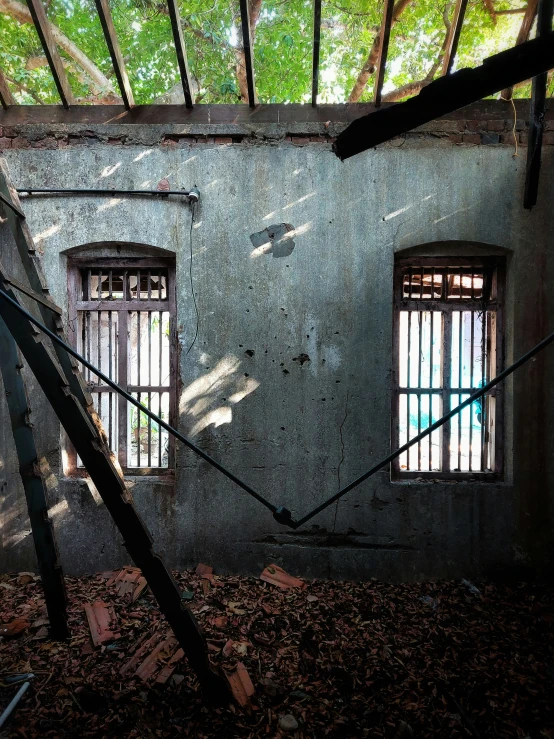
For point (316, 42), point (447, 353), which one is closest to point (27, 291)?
point (316, 42)

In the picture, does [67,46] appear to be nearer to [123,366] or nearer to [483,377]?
[123,366]

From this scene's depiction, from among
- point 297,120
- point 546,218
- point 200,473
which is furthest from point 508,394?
point 297,120

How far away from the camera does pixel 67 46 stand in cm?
686

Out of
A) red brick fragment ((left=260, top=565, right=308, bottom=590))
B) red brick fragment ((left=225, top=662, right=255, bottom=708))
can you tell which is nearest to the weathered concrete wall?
red brick fragment ((left=260, top=565, right=308, bottom=590))

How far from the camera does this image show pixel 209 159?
13.3ft

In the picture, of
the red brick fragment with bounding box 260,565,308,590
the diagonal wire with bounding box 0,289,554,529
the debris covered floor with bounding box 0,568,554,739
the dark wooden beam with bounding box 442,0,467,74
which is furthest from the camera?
the red brick fragment with bounding box 260,565,308,590

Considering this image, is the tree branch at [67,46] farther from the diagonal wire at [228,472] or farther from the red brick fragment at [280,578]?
the red brick fragment at [280,578]

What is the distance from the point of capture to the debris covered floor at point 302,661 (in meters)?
2.60

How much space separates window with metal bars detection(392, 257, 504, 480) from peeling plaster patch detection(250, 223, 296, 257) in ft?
3.46

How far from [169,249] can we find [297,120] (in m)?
1.65

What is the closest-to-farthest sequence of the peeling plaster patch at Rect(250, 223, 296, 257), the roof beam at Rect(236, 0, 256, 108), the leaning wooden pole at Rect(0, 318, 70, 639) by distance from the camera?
1. the leaning wooden pole at Rect(0, 318, 70, 639)
2. the roof beam at Rect(236, 0, 256, 108)
3. the peeling plaster patch at Rect(250, 223, 296, 257)

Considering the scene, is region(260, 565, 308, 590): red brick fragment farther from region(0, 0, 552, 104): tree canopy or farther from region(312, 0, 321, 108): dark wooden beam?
region(0, 0, 552, 104): tree canopy

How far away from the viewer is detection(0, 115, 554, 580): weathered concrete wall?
4.02 m

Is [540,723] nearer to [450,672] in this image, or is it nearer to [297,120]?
[450,672]
